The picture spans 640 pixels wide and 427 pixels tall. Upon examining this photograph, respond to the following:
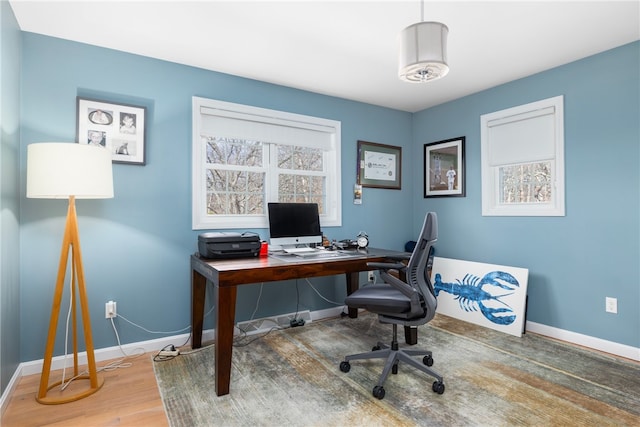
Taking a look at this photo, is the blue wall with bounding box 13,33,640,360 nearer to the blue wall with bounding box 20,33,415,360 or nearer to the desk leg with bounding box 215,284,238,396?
the blue wall with bounding box 20,33,415,360

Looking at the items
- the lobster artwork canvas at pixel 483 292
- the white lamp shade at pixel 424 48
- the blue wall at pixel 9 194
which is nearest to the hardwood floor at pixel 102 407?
the blue wall at pixel 9 194

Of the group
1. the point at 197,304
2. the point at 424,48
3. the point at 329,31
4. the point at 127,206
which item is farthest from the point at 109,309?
the point at 424,48

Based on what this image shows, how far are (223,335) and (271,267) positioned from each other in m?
0.50

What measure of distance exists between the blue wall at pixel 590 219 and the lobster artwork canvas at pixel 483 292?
8.1 inches

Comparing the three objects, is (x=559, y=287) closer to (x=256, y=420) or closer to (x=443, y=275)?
(x=443, y=275)

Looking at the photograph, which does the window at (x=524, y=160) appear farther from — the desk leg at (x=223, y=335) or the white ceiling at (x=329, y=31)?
the desk leg at (x=223, y=335)

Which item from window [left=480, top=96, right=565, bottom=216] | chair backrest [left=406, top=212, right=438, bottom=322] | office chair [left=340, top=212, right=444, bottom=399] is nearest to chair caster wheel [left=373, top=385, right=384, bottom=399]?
office chair [left=340, top=212, right=444, bottom=399]

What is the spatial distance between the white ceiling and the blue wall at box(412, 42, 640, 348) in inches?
8.5

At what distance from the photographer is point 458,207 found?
3.77m

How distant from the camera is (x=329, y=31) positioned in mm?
2352

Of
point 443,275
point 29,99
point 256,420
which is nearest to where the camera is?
point 256,420

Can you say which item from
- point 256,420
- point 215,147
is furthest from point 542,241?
point 215,147

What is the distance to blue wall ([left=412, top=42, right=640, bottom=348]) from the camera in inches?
99.3

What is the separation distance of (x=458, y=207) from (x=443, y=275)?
0.79 metres
